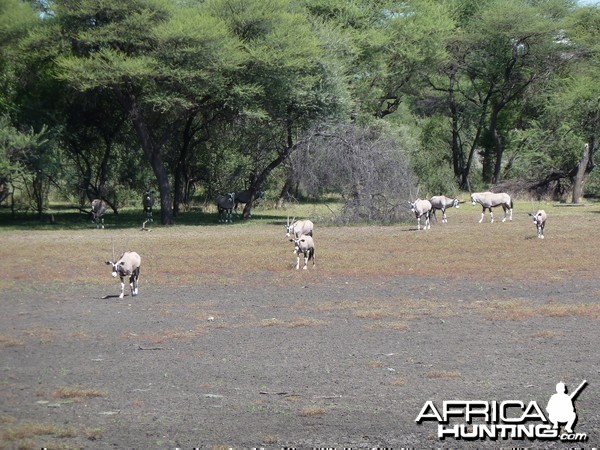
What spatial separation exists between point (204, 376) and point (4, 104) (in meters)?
31.3

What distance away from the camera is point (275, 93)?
38.7m

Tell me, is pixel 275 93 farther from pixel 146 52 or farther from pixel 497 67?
pixel 497 67

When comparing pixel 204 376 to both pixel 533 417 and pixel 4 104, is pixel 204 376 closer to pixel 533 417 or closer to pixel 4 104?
pixel 533 417

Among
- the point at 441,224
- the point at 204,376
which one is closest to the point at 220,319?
the point at 204,376

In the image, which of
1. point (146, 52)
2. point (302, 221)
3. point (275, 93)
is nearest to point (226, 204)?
point (275, 93)

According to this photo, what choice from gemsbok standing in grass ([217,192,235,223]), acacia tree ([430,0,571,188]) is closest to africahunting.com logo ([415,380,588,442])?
gemsbok standing in grass ([217,192,235,223])

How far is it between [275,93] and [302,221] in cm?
1189

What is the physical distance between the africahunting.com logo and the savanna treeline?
27268 millimetres

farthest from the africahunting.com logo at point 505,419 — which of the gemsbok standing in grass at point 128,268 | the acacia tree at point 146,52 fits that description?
the acacia tree at point 146,52

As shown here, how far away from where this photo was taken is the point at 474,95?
66.0 meters

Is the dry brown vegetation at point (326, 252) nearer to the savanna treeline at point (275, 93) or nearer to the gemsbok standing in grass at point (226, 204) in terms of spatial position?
the gemsbok standing in grass at point (226, 204)

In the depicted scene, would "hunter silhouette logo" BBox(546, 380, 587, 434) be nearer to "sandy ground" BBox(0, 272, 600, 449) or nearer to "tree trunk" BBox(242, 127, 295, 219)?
"sandy ground" BBox(0, 272, 600, 449)

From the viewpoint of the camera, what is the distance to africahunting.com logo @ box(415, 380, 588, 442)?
9.09 metres

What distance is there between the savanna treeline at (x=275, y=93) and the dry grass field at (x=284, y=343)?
38.0 feet
